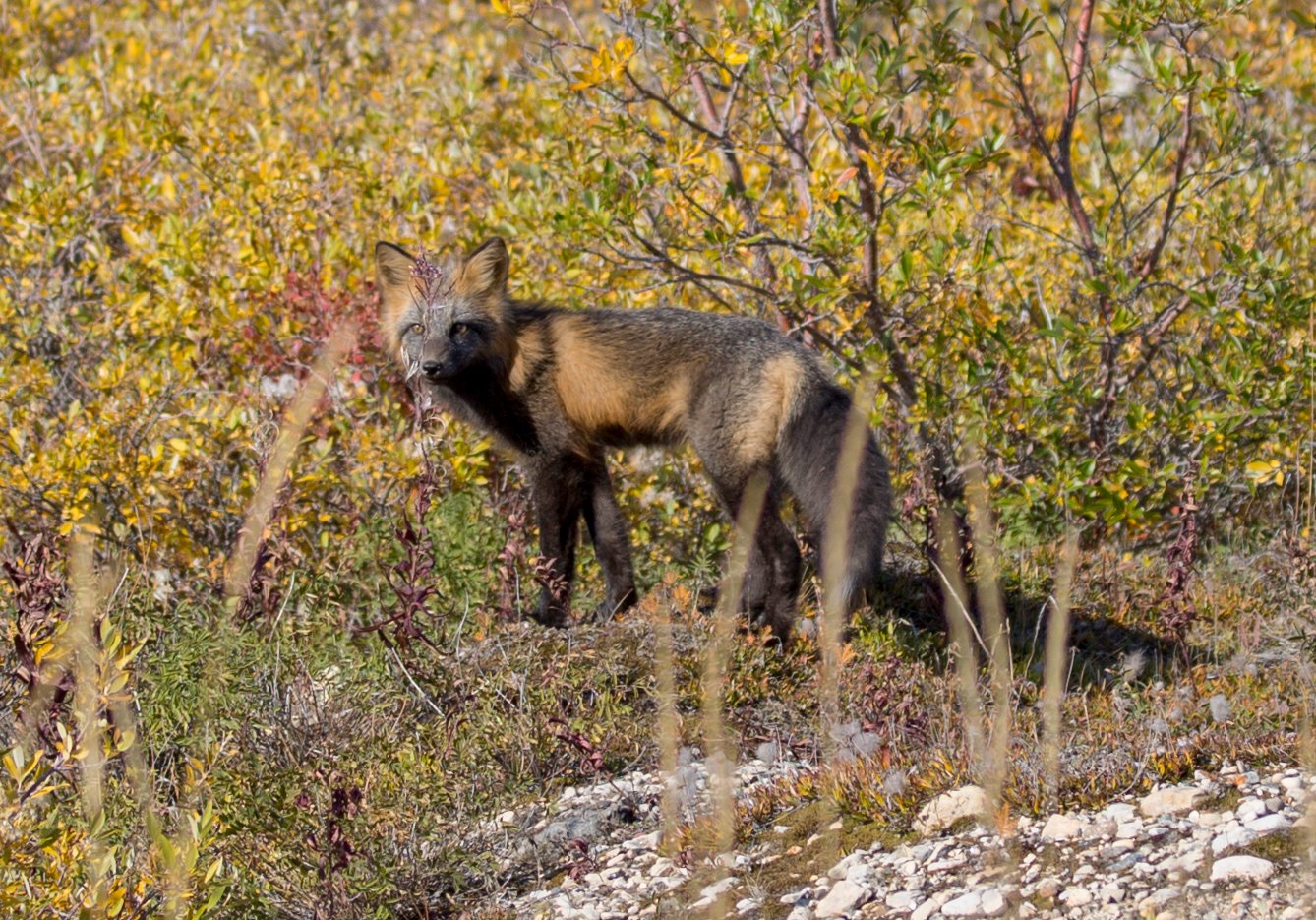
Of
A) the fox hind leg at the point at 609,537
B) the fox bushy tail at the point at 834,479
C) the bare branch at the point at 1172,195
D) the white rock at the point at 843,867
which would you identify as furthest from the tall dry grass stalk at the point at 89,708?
the bare branch at the point at 1172,195

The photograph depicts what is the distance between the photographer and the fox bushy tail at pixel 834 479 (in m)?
5.26

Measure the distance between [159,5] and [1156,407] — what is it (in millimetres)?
9662

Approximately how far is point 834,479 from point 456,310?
7.76ft

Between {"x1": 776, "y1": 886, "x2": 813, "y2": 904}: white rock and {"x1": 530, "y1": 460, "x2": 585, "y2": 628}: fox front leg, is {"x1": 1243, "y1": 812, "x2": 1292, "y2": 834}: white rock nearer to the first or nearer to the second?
{"x1": 776, "y1": 886, "x2": 813, "y2": 904}: white rock

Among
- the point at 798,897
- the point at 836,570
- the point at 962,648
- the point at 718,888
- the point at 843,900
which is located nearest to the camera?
the point at 843,900

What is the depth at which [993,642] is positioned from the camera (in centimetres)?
459

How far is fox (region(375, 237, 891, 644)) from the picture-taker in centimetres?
621

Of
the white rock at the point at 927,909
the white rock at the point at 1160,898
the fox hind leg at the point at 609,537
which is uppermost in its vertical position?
the fox hind leg at the point at 609,537

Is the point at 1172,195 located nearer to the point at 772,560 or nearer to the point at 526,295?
the point at 772,560

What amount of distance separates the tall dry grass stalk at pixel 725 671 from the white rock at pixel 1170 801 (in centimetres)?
121

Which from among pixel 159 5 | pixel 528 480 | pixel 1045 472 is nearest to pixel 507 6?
pixel 528 480

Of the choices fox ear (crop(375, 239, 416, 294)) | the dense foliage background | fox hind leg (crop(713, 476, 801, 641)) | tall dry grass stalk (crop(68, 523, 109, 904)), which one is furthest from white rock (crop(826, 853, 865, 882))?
fox ear (crop(375, 239, 416, 294))

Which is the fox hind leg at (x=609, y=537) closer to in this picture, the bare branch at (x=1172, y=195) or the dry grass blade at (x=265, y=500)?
the dry grass blade at (x=265, y=500)

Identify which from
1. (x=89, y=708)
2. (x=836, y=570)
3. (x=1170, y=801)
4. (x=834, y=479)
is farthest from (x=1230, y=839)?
(x=89, y=708)
